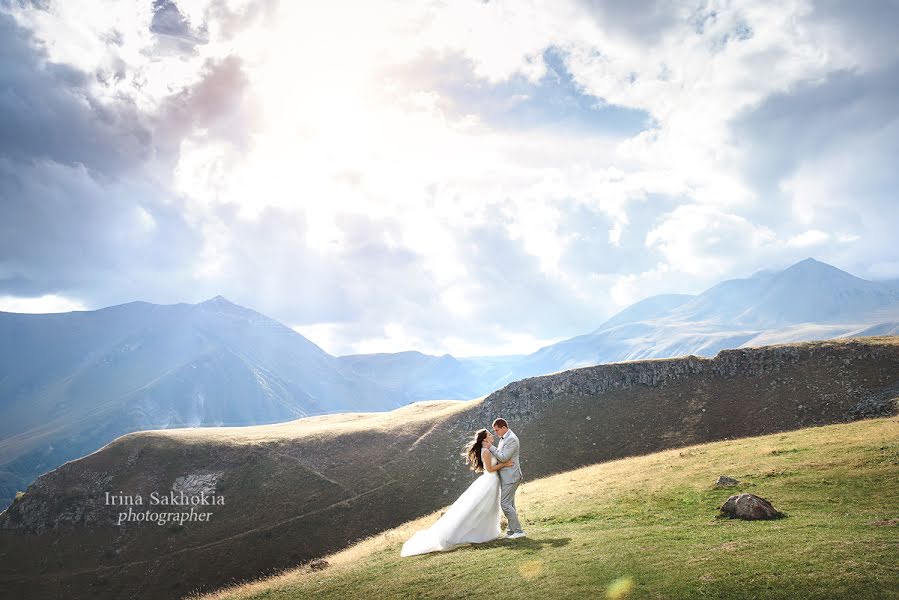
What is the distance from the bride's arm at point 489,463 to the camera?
72.5 ft

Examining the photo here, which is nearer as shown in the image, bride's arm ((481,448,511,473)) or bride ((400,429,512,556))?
bride's arm ((481,448,511,473))

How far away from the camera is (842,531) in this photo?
19391 mm

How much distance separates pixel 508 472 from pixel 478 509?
2327 millimetres

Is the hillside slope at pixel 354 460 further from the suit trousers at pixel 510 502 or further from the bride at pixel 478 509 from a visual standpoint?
the suit trousers at pixel 510 502

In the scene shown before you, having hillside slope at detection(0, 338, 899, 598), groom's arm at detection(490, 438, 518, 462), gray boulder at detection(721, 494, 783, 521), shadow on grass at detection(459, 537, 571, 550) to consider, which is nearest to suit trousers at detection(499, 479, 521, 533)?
shadow on grass at detection(459, 537, 571, 550)

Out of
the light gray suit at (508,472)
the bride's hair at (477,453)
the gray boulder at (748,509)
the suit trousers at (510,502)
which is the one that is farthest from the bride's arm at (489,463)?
the gray boulder at (748,509)

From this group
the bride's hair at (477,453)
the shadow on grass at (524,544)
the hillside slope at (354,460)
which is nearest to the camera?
the shadow on grass at (524,544)

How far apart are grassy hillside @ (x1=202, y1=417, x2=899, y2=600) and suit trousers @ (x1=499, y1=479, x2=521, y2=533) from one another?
Result: 1.06 meters

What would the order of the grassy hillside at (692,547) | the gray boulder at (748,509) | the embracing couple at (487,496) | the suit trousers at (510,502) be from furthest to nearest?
1. the gray boulder at (748,509)
2. the suit trousers at (510,502)
3. the embracing couple at (487,496)
4. the grassy hillside at (692,547)

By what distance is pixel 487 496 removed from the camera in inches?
883

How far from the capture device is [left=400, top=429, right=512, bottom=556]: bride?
22.4 m

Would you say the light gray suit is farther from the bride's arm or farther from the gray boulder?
the gray boulder

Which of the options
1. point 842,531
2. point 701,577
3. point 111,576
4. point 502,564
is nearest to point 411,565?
point 502,564

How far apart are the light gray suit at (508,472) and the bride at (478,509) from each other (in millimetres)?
250
